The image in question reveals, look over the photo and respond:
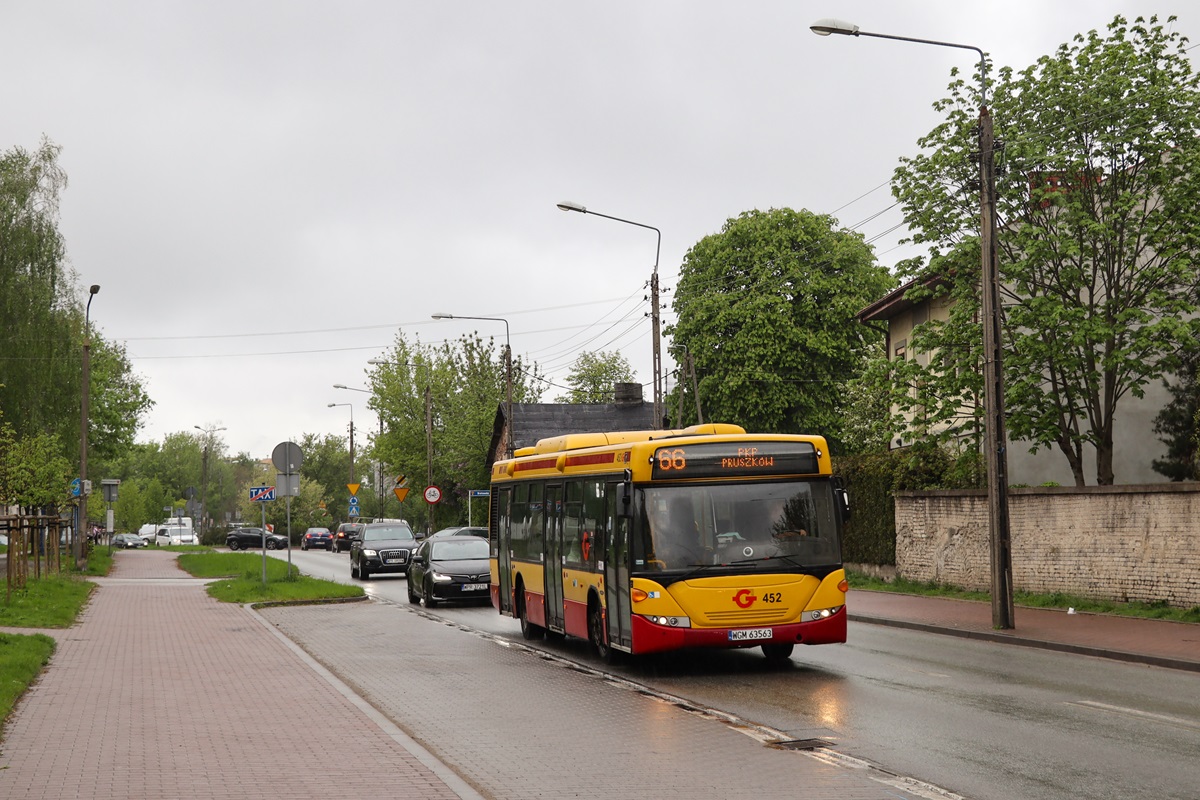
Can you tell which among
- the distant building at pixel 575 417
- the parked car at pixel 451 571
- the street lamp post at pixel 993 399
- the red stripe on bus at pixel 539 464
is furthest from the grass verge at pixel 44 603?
the distant building at pixel 575 417

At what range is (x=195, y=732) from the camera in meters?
10.3

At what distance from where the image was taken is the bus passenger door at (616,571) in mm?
14482

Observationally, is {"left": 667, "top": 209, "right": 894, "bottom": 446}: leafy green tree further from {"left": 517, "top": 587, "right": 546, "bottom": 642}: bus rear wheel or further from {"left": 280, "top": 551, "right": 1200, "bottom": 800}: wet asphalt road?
{"left": 280, "top": 551, "right": 1200, "bottom": 800}: wet asphalt road

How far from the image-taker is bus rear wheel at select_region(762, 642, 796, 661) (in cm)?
1517

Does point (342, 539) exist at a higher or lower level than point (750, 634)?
higher

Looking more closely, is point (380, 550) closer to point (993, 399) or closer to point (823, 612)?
point (993, 399)

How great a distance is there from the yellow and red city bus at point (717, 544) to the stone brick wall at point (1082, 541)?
26.8 ft

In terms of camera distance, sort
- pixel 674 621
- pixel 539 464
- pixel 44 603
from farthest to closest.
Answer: pixel 44 603, pixel 539 464, pixel 674 621

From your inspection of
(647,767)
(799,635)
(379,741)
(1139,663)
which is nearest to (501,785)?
(647,767)

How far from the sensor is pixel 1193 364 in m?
24.1

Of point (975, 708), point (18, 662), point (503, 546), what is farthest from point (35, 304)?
point (975, 708)

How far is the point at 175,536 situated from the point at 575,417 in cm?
4359

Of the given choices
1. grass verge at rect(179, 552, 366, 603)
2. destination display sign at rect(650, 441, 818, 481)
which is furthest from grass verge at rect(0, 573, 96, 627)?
destination display sign at rect(650, 441, 818, 481)

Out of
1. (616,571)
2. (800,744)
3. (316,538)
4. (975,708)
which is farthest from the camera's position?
(316,538)
